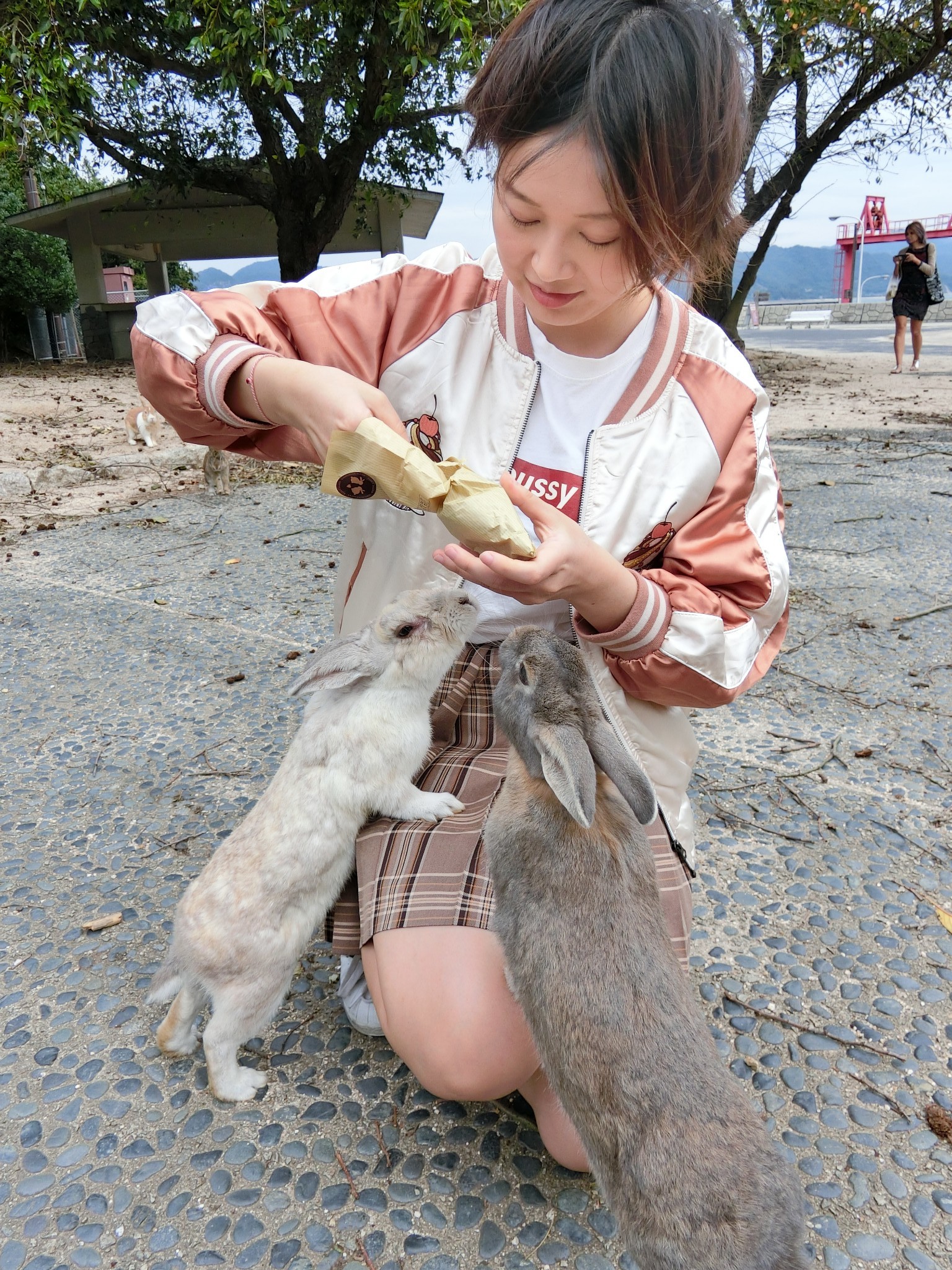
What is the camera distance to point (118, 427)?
9.65m

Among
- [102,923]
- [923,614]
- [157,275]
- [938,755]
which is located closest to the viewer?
[102,923]

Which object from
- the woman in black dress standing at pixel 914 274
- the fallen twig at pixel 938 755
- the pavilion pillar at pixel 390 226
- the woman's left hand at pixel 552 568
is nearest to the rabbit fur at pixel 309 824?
the woman's left hand at pixel 552 568

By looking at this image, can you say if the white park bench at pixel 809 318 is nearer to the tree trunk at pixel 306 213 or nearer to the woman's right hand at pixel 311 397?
the tree trunk at pixel 306 213

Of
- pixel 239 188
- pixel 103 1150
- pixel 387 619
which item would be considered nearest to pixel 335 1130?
pixel 103 1150

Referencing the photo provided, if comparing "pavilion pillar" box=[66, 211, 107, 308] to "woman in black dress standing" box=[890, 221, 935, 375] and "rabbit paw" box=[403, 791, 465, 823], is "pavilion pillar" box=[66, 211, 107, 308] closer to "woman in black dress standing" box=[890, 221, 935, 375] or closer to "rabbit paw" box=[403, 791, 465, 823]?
"woman in black dress standing" box=[890, 221, 935, 375]

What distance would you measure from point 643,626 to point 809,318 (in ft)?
120

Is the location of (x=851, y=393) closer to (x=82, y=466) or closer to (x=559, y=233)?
(x=82, y=466)

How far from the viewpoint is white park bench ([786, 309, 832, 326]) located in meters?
33.6

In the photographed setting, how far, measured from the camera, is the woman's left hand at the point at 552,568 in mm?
1646

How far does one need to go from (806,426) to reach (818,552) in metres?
5.03

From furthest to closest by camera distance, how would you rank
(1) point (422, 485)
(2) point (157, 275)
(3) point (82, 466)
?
(2) point (157, 275) < (3) point (82, 466) < (1) point (422, 485)

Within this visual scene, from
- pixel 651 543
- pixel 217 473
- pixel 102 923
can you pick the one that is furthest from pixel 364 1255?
pixel 217 473

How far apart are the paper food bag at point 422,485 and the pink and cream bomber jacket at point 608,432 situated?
34 cm

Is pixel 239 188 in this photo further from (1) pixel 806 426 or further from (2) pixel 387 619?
(2) pixel 387 619
